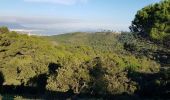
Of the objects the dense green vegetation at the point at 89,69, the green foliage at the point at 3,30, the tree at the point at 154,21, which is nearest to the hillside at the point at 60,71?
the dense green vegetation at the point at 89,69

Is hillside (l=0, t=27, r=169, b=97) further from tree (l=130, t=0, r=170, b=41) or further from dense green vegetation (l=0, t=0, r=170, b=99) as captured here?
tree (l=130, t=0, r=170, b=41)

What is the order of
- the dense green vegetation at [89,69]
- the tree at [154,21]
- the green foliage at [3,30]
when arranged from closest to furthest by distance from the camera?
1. the tree at [154,21]
2. the dense green vegetation at [89,69]
3. the green foliage at [3,30]

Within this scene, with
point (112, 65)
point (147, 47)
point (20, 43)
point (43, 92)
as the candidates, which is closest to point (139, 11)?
point (147, 47)

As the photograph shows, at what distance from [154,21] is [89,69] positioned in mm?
14075

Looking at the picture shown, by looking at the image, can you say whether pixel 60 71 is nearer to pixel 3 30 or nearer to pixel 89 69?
pixel 89 69

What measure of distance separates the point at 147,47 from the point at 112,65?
6.56m

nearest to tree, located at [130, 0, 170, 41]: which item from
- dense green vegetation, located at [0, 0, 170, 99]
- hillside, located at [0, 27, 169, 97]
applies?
dense green vegetation, located at [0, 0, 170, 99]

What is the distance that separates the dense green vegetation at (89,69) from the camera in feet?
120

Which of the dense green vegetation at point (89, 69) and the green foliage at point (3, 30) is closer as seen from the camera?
the dense green vegetation at point (89, 69)

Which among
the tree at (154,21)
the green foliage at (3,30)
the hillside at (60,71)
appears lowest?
the hillside at (60,71)

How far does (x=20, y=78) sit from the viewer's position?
2180 inches

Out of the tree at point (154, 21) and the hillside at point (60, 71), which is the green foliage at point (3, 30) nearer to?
the hillside at point (60, 71)

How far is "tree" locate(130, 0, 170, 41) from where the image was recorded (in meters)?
34.3

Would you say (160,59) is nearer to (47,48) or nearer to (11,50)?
(11,50)
